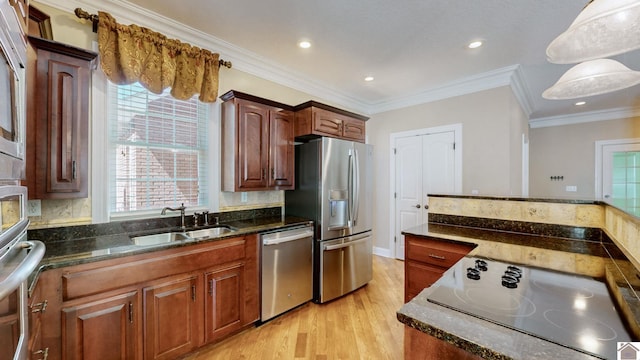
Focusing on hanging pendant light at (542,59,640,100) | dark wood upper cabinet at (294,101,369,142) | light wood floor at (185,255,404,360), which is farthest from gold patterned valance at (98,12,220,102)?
hanging pendant light at (542,59,640,100)

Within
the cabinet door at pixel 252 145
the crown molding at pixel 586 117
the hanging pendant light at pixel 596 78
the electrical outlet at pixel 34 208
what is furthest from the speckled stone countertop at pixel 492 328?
the crown molding at pixel 586 117

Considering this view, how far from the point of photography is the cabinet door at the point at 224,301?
78.3 inches

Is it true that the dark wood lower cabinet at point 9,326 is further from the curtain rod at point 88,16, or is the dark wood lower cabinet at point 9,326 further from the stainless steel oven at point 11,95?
the curtain rod at point 88,16

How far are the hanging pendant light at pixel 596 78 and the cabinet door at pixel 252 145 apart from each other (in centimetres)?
237

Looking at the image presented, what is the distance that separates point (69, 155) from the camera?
5.41 ft

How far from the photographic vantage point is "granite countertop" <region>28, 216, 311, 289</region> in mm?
1417

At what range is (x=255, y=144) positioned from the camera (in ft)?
8.58

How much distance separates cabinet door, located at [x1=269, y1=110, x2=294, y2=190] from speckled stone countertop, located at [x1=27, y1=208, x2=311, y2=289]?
499 mm

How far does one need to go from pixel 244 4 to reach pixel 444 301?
2.45 meters

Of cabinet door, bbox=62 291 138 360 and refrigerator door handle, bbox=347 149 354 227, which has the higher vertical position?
refrigerator door handle, bbox=347 149 354 227

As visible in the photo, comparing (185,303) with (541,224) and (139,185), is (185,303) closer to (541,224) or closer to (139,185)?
(139,185)

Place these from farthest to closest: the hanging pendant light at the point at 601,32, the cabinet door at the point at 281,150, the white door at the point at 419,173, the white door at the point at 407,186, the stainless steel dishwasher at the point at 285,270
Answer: the white door at the point at 407,186
the white door at the point at 419,173
the cabinet door at the point at 281,150
the stainless steel dishwasher at the point at 285,270
the hanging pendant light at the point at 601,32

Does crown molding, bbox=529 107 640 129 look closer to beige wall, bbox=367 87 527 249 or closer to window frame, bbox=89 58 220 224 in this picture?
beige wall, bbox=367 87 527 249

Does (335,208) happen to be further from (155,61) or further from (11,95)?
(11,95)
